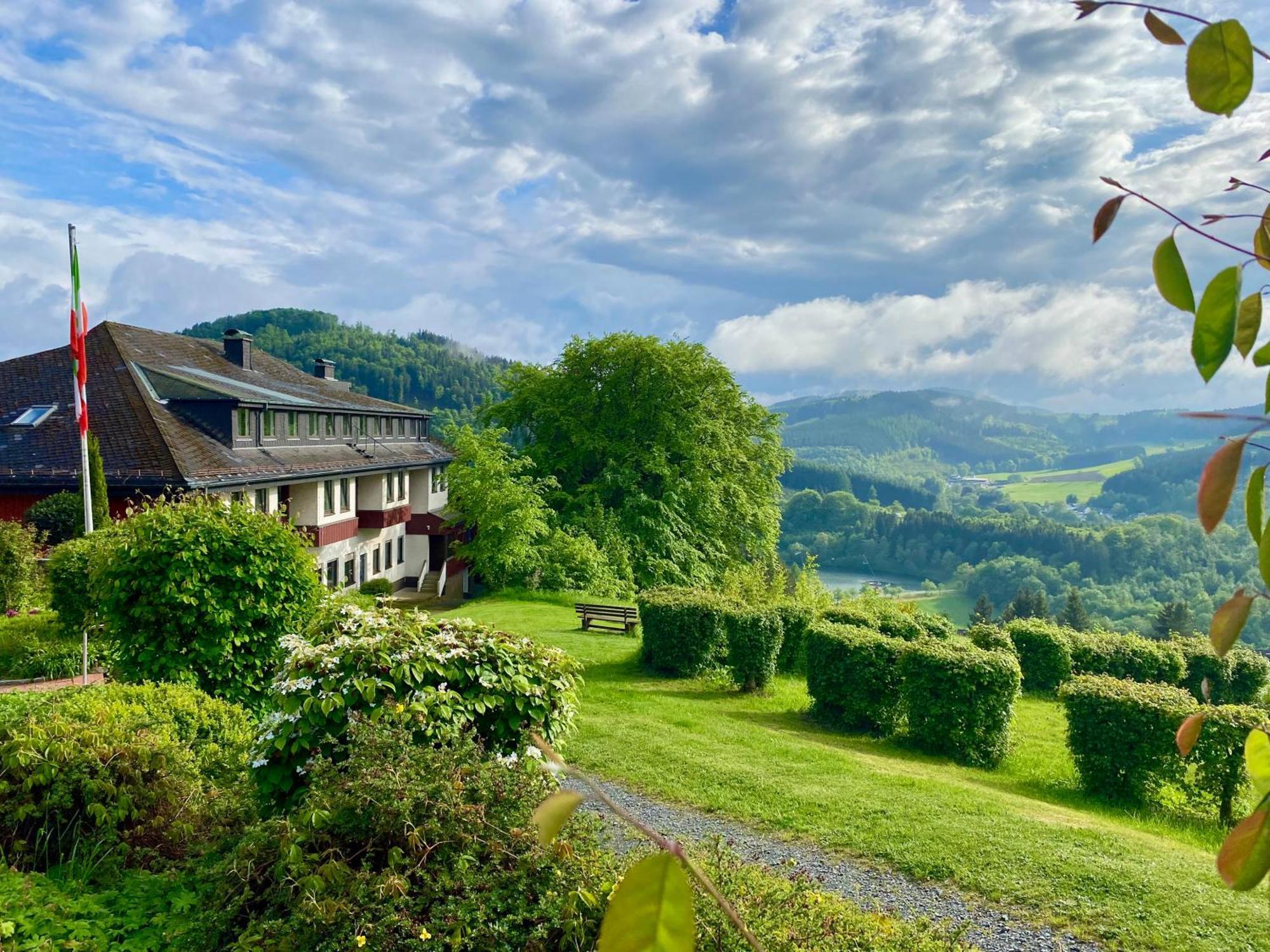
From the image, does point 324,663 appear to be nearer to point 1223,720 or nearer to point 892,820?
point 892,820

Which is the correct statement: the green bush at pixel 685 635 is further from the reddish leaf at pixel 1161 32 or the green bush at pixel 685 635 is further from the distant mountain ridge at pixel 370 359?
the distant mountain ridge at pixel 370 359

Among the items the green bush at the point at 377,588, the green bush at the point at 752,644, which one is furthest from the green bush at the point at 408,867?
the green bush at the point at 377,588

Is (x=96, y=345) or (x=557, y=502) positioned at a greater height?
(x=96, y=345)

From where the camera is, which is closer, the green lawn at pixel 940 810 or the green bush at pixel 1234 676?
the green lawn at pixel 940 810

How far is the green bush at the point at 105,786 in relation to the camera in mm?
5699

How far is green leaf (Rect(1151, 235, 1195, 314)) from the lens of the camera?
2.81 feet

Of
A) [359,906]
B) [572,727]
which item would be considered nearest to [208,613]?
[572,727]

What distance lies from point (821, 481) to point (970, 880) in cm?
15811

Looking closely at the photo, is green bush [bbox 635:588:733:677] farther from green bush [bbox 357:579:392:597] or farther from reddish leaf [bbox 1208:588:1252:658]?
A: reddish leaf [bbox 1208:588:1252:658]

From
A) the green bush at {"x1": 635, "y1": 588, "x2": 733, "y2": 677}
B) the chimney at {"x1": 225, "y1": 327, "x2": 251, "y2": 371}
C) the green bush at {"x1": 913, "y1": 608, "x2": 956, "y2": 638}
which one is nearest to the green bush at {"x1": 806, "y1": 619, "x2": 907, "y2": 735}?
A: the green bush at {"x1": 635, "y1": 588, "x2": 733, "y2": 677}

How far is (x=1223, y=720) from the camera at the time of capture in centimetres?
988

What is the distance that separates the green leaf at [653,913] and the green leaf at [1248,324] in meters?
0.89

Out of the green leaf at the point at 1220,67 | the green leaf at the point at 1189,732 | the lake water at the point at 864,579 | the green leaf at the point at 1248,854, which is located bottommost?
the lake water at the point at 864,579

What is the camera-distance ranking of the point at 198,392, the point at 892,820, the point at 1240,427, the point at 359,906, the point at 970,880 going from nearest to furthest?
the point at 1240,427
the point at 359,906
the point at 970,880
the point at 892,820
the point at 198,392
